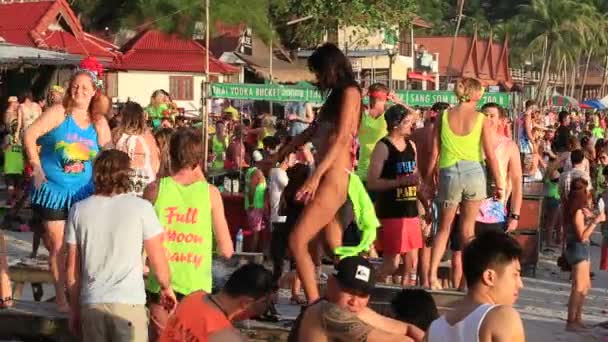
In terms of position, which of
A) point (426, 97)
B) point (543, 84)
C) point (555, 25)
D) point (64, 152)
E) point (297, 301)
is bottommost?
point (297, 301)

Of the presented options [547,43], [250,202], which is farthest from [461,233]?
[547,43]

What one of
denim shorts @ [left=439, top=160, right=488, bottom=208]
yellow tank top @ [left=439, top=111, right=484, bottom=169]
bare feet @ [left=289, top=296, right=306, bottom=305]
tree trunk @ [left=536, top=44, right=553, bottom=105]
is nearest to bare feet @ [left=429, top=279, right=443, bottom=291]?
denim shorts @ [left=439, top=160, right=488, bottom=208]

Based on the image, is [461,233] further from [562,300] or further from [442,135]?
[562,300]

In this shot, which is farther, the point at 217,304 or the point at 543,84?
the point at 543,84

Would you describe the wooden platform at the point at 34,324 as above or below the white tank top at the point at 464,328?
below

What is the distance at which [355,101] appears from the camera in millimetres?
7793

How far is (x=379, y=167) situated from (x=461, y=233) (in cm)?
84

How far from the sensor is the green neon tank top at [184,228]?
7.03 m

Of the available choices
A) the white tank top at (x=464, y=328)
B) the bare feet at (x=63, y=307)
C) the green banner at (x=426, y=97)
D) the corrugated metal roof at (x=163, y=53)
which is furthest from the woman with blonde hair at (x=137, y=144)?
the corrugated metal roof at (x=163, y=53)

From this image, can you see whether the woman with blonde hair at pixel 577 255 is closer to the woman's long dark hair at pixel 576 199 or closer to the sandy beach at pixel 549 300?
the woman's long dark hair at pixel 576 199

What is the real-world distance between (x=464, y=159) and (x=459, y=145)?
0.12m

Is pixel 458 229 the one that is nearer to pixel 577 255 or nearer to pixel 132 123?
pixel 577 255

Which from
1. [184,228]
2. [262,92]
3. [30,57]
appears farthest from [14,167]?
[184,228]

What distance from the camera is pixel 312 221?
7.87 meters
